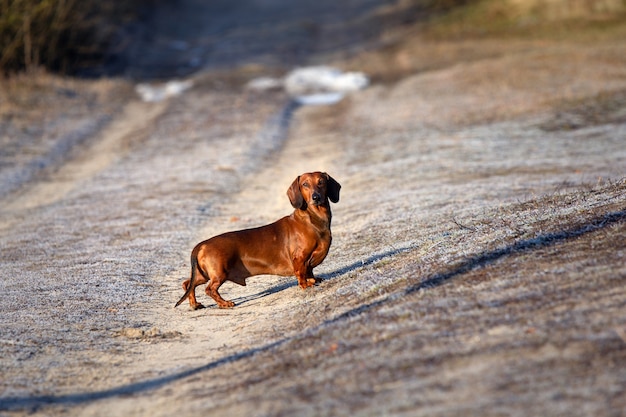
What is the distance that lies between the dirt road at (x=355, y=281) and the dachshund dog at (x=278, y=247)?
398 millimetres

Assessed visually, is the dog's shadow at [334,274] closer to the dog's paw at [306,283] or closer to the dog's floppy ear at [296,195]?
the dog's paw at [306,283]

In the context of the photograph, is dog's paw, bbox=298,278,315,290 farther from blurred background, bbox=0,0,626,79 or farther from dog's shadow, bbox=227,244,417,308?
blurred background, bbox=0,0,626,79

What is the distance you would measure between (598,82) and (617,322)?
2296 cm

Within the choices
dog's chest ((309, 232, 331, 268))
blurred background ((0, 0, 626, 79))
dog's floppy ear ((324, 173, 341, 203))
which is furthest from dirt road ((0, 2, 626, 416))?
blurred background ((0, 0, 626, 79))

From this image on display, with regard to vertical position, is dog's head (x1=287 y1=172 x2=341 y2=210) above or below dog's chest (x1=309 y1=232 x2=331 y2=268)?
above

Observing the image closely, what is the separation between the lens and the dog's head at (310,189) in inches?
398

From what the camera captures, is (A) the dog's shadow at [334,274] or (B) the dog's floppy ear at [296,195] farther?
(A) the dog's shadow at [334,274]

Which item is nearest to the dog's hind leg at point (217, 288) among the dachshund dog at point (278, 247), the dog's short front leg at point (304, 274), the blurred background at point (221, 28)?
the dachshund dog at point (278, 247)

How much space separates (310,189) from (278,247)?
32.0 inches

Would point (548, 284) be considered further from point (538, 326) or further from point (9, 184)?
point (9, 184)

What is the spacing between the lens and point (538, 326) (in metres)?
7.35

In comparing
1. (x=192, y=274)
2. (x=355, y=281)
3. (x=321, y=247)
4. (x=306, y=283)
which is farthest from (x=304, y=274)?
(x=192, y=274)

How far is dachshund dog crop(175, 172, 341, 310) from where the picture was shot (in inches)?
401

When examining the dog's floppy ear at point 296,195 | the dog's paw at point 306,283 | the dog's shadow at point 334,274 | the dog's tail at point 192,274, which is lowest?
the dog's shadow at point 334,274
